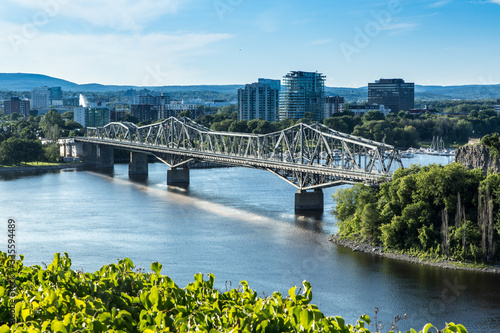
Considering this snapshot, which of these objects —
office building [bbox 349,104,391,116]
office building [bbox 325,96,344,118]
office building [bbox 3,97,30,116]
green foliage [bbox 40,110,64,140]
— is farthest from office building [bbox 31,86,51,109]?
office building [bbox 349,104,391,116]

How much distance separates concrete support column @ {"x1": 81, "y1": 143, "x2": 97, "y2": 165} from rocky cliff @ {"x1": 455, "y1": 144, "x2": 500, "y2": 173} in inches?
1873

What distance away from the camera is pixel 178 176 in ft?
176

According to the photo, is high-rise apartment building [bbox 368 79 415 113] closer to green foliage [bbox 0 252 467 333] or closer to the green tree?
the green tree

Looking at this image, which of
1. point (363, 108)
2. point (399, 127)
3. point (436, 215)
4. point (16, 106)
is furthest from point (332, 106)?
point (436, 215)

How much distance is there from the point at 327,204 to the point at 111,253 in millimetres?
16588

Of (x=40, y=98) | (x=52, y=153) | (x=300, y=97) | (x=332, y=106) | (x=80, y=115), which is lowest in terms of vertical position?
(x=52, y=153)

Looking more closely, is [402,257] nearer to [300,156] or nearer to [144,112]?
[300,156]

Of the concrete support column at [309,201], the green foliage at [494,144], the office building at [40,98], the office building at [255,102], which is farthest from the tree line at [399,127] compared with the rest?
the office building at [40,98]

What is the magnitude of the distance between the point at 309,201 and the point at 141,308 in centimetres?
2999

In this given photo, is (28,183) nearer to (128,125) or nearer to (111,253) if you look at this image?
(128,125)

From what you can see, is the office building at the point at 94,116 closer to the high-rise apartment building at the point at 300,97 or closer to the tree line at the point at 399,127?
the tree line at the point at 399,127

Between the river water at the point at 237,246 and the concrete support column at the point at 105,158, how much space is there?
1723 centimetres

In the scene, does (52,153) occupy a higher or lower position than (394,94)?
lower

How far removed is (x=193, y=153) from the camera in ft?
172
